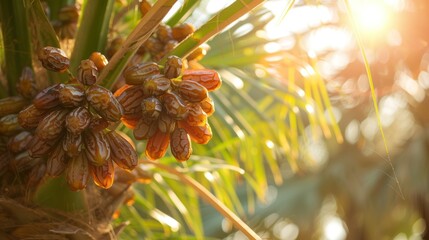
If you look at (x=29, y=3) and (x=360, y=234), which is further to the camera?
(x=360, y=234)

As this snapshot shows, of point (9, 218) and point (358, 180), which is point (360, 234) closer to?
point (358, 180)

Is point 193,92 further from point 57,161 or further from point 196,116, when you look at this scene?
point 57,161

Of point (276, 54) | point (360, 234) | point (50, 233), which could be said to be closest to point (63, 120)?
point (50, 233)

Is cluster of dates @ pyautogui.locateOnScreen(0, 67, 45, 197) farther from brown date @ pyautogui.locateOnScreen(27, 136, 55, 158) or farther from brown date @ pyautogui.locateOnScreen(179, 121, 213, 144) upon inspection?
brown date @ pyautogui.locateOnScreen(179, 121, 213, 144)

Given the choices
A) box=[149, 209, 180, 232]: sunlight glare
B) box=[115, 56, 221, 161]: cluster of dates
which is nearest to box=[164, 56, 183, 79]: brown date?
box=[115, 56, 221, 161]: cluster of dates

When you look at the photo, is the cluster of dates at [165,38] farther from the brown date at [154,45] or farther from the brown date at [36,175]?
the brown date at [36,175]

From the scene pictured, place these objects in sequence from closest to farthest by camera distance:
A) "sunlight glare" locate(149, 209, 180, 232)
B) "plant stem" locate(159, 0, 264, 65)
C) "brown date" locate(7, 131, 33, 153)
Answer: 1. "plant stem" locate(159, 0, 264, 65)
2. "brown date" locate(7, 131, 33, 153)
3. "sunlight glare" locate(149, 209, 180, 232)
